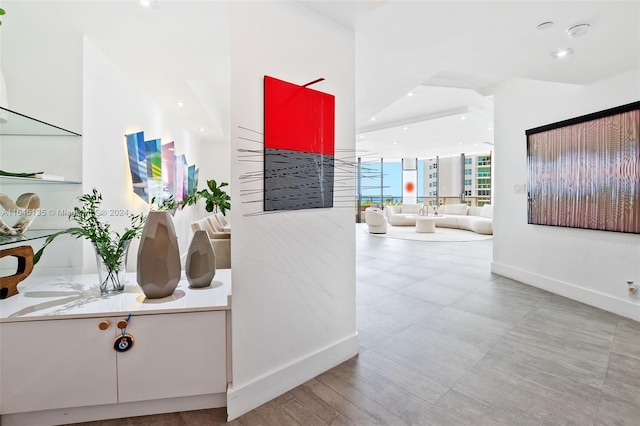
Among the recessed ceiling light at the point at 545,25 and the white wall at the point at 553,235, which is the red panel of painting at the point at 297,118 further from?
the white wall at the point at 553,235

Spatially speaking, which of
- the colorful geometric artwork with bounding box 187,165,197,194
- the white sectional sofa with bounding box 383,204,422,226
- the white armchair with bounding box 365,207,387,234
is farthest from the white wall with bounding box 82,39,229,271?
the white sectional sofa with bounding box 383,204,422,226

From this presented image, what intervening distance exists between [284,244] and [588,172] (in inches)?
138

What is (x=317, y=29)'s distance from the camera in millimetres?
2037

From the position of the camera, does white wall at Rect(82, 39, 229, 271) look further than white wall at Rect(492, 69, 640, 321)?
No

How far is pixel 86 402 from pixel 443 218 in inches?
405

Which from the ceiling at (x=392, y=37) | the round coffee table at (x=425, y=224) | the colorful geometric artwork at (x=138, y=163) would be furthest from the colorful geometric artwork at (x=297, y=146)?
the round coffee table at (x=425, y=224)

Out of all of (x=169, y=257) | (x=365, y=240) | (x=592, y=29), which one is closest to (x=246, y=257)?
(x=169, y=257)

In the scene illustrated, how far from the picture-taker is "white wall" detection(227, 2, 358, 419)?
1.72 m

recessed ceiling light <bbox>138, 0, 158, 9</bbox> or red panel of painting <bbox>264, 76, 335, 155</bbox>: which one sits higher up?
recessed ceiling light <bbox>138, 0, 158, 9</bbox>

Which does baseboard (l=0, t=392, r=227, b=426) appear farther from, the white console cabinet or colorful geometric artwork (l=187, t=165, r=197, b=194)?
colorful geometric artwork (l=187, t=165, r=197, b=194)

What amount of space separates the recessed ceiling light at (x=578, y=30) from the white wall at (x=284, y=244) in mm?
1624

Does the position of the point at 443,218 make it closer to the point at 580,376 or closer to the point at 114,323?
the point at 580,376

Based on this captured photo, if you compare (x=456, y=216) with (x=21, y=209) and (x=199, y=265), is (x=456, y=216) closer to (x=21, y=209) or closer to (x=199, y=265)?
(x=199, y=265)

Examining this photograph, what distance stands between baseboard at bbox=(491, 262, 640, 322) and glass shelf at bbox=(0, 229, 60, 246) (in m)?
5.00
